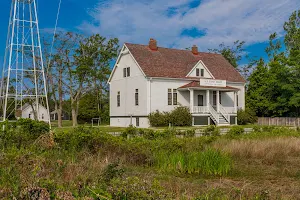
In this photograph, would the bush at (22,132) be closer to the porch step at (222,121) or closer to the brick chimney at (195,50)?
the porch step at (222,121)

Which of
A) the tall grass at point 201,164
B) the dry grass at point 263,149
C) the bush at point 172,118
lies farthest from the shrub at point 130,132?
the bush at point 172,118

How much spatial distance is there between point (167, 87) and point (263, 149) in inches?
946

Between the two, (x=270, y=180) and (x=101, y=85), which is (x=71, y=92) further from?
(x=270, y=180)

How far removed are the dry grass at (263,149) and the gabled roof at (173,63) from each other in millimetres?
22102

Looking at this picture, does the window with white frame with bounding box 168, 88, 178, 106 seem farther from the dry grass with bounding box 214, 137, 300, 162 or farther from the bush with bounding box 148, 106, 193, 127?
the dry grass with bounding box 214, 137, 300, 162

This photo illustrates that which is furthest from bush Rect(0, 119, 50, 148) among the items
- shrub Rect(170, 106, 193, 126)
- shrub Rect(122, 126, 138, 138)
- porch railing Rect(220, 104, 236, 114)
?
porch railing Rect(220, 104, 236, 114)

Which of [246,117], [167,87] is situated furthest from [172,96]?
[246,117]

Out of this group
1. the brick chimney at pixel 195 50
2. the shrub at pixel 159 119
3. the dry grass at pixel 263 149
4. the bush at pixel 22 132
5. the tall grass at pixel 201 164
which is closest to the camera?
the tall grass at pixel 201 164

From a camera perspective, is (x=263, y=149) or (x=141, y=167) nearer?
(x=141, y=167)

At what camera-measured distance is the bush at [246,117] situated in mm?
39344

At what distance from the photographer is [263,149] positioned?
12367 mm

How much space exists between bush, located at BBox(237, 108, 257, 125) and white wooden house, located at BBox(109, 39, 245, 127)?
1053 mm

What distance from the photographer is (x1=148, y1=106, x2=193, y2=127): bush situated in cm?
3378

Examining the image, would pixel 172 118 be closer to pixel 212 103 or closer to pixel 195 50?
pixel 212 103
